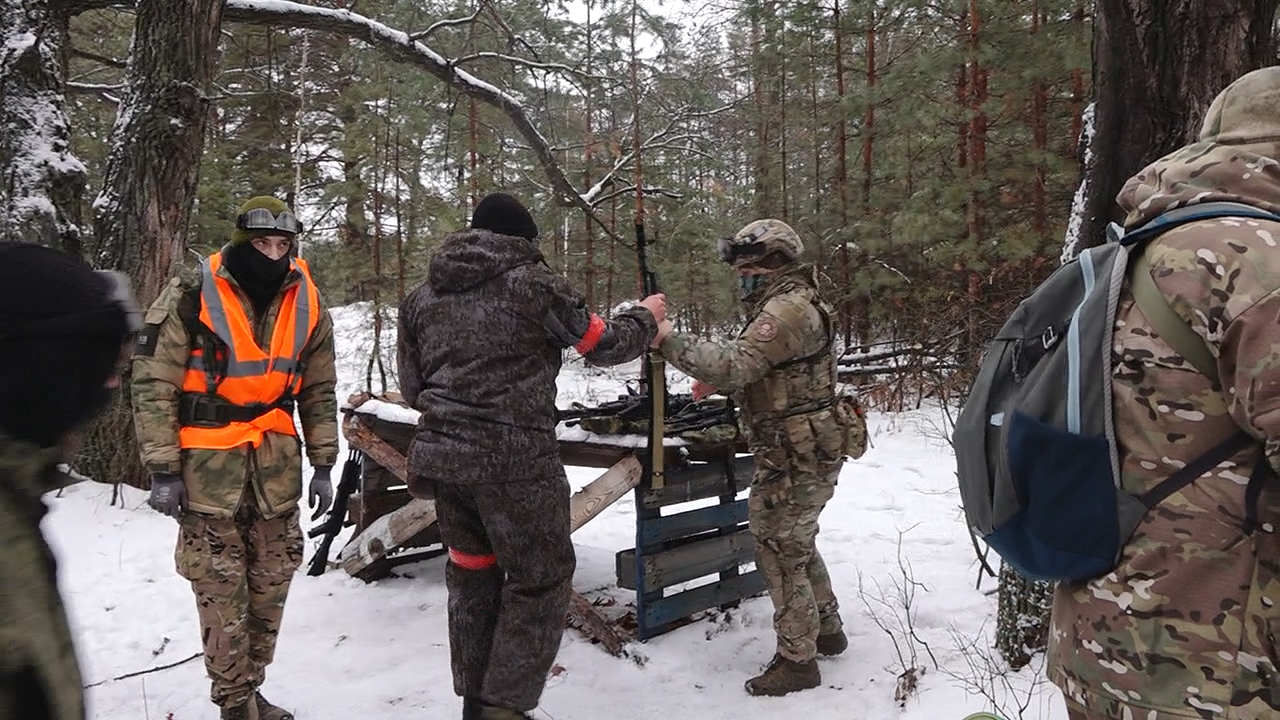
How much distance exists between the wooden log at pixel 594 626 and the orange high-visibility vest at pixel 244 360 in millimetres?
1856

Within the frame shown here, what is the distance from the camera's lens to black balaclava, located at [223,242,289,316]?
3459 millimetres

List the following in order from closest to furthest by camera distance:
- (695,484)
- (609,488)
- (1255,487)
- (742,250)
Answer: (1255,487)
(742,250)
(609,488)
(695,484)

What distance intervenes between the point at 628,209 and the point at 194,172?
483 inches

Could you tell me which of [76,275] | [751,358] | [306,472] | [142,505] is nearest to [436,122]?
[306,472]

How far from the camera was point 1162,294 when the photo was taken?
158 cm

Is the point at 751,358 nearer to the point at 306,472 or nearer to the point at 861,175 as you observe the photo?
the point at 306,472

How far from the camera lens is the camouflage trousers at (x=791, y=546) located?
384 centimetres

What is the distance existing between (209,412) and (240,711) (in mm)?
1315

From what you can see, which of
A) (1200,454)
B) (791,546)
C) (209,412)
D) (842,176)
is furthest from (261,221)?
(842,176)

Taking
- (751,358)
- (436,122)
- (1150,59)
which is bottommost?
(751,358)

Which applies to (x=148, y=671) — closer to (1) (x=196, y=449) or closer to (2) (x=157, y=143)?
(1) (x=196, y=449)

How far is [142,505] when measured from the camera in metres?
6.62

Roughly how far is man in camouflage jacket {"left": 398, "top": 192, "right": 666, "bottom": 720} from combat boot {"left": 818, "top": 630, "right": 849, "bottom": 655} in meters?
1.60

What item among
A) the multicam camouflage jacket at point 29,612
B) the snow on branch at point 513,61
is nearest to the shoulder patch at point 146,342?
the multicam camouflage jacket at point 29,612
